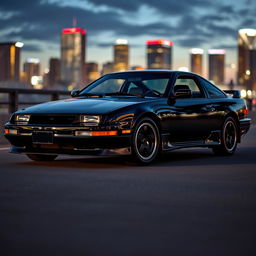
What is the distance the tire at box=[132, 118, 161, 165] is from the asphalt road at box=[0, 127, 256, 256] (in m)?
0.21

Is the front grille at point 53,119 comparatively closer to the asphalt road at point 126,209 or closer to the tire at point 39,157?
the asphalt road at point 126,209

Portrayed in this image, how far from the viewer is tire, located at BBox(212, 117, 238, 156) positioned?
41.6 ft

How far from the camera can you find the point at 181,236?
211 inches

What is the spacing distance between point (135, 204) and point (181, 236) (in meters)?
1.56

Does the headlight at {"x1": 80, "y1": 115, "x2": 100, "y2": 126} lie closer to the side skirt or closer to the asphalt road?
the asphalt road

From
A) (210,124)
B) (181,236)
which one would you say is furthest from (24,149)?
(181,236)

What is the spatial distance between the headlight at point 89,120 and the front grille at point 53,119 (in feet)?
0.42

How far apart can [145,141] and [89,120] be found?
97 centimetres

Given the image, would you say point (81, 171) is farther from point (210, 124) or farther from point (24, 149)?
point (210, 124)

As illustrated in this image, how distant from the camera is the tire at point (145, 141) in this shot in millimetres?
10469

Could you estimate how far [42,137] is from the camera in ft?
33.9

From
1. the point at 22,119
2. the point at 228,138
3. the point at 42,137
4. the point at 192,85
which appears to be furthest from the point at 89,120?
the point at 228,138

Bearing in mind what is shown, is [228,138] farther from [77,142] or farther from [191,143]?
[77,142]

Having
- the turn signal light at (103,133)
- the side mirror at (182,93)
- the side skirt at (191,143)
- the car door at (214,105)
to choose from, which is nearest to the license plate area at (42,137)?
the turn signal light at (103,133)
